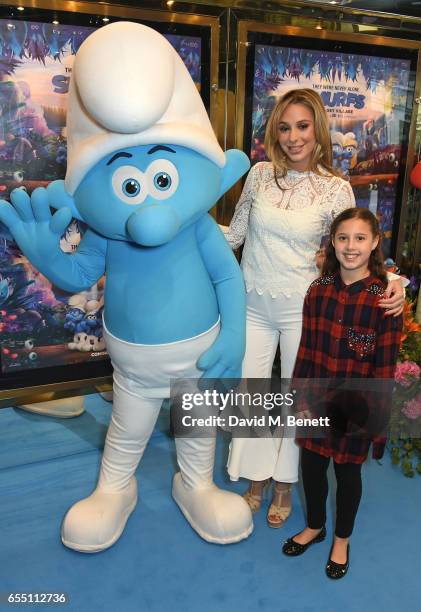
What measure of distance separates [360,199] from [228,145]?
782mm

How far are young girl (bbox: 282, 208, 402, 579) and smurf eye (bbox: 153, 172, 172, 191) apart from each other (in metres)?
0.51

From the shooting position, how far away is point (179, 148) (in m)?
1.44

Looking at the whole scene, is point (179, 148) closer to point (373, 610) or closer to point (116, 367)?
point (116, 367)

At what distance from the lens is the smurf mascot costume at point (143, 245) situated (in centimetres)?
135

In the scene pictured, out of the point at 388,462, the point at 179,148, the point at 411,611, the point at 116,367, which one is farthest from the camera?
the point at 388,462

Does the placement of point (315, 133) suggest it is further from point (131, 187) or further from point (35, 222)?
point (35, 222)

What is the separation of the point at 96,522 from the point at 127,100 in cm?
127

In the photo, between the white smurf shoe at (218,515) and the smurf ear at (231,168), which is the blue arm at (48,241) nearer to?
the smurf ear at (231,168)

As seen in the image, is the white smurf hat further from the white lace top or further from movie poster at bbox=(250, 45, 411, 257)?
movie poster at bbox=(250, 45, 411, 257)

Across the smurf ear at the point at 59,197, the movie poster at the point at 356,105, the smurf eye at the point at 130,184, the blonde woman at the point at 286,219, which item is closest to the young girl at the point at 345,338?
the blonde woman at the point at 286,219

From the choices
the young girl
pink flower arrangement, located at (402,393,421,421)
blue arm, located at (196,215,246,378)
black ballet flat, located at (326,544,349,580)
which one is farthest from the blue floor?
blue arm, located at (196,215,246,378)

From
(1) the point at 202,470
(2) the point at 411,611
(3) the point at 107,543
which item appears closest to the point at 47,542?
(3) the point at 107,543

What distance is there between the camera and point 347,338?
161 centimetres

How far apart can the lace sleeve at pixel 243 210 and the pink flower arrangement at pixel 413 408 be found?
1.03m
